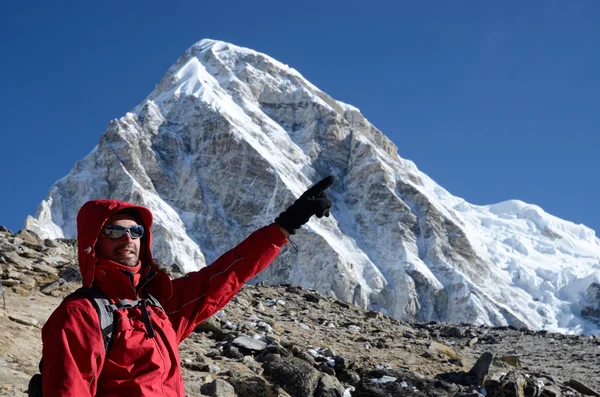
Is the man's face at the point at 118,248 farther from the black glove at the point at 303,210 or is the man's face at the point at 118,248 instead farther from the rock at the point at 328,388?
the rock at the point at 328,388

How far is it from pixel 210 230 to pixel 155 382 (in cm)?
12812

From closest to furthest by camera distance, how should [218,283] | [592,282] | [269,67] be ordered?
[218,283] → [592,282] → [269,67]

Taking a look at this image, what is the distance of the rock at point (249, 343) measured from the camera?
33.2 feet

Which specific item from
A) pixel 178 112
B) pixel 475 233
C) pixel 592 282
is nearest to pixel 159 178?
pixel 178 112

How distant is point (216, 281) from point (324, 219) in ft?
431

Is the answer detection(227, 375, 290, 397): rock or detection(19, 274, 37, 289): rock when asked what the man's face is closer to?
detection(227, 375, 290, 397): rock

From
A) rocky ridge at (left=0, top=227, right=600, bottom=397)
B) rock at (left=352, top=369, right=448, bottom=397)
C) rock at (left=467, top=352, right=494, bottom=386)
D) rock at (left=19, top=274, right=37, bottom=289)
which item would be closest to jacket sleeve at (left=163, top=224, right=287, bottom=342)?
rocky ridge at (left=0, top=227, right=600, bottom=397)

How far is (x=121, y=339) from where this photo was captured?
362 centimetres

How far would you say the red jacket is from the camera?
3367mm

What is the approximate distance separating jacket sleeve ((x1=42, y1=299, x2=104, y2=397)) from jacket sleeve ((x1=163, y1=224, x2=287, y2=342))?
843 mm

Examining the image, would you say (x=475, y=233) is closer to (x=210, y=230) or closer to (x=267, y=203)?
(x=267, y=203)

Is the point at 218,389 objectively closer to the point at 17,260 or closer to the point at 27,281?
the point at 27,281

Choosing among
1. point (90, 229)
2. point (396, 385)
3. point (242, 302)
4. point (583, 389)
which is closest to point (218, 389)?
point (396, 385)

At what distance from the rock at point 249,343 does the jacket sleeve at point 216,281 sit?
5.71 metres
